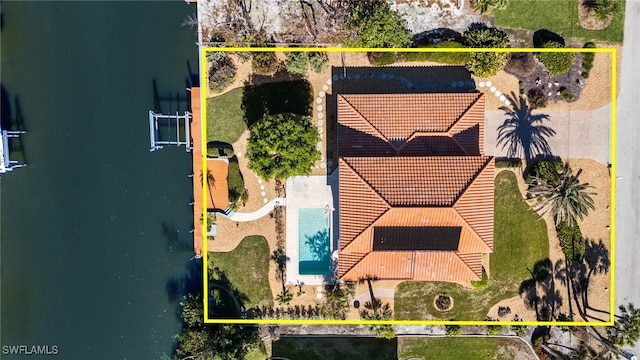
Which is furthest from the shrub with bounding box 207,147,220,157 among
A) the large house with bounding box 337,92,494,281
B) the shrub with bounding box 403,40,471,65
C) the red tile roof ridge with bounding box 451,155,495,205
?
the red tile roof ridge with bounding box 451,155,495,205

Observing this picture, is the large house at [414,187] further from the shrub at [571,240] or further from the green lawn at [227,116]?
the green lawn at [227,116]

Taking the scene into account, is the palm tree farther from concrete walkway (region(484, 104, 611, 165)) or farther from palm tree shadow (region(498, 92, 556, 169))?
palm tree shadow (region(498, 92, 556, 169))

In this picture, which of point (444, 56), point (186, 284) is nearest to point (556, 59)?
point (444, 56)

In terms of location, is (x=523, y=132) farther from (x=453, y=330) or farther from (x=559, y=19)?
(x=453, y=330)

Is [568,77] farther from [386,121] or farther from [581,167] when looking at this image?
[386,121]

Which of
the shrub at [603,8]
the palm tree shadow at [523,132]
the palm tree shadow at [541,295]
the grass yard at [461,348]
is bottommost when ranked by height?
the grass yard at [461,348]

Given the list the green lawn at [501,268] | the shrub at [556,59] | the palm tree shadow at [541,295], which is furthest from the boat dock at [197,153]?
the shrub at [556,59]
